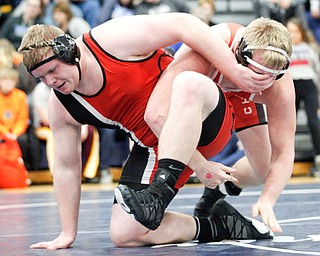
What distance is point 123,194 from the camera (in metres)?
3.36

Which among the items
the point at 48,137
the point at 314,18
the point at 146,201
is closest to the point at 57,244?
the point at 146,201

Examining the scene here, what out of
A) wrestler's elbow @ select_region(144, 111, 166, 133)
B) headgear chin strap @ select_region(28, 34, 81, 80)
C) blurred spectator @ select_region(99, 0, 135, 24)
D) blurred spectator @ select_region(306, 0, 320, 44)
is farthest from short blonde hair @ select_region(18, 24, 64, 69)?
blurred spectator @ select_region(306, 0, 320, 44)

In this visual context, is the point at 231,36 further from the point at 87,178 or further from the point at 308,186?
the point at 87,178

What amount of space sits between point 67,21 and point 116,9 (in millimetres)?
657

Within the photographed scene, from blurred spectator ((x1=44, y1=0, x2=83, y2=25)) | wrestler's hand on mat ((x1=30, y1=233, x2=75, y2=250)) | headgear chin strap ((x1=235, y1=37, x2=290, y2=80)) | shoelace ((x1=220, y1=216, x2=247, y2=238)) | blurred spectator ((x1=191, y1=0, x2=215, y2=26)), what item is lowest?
blurred spectator ((x1=44, y1=0, x2=83, y2=25))

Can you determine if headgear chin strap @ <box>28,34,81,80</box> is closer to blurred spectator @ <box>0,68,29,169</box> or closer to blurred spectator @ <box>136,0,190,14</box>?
blurred spectator @ <box>0,68,29,169</box>

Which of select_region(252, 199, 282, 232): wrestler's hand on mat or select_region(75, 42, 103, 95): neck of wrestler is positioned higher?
select_region(75, 42, 103, 95): neck of wrestler

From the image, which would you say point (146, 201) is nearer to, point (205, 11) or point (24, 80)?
point (24, 80)

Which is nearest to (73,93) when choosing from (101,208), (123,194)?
(123,194)

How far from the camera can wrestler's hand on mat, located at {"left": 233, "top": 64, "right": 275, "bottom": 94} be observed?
3662 mm

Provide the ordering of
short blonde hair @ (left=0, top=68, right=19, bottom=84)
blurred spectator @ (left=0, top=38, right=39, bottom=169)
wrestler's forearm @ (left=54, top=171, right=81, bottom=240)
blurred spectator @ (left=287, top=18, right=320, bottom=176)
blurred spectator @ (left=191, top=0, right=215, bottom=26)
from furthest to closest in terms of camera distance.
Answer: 1. blurred spectator @ (left=191, top=0, right=215, bottom=26)
2. blurred spectator @ (left=287, top=18, right=320, bottom=176)
3. blurred spectator @ (left=0, top=38, right=39, bottom=169)
4. short blonde hair @ (left=0, top=68, right=19, bottom=84)
5. wrestler's forearm @ (left=54, top=171, right=81, bottom=240)

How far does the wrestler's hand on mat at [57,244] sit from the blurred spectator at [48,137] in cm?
398

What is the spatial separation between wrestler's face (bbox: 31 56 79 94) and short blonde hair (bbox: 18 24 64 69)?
32mm

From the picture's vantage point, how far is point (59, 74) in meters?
3.65
